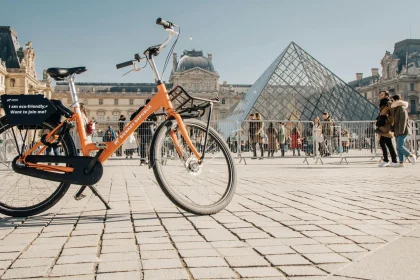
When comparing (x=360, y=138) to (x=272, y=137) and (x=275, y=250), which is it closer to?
(x=272, y=137)

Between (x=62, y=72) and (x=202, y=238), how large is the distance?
1.76 metres

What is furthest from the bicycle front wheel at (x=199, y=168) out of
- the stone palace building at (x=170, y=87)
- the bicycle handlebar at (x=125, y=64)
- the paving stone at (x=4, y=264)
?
the stone palace building at (x=170, y=87)

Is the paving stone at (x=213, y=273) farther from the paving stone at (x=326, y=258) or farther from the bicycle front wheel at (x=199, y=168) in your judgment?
the bicycle front wheel at (x=199, y=168)

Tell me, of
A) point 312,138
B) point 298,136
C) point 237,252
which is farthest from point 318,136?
point 237,252

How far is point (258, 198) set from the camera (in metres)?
4.21

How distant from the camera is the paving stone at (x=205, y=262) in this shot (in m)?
1.91

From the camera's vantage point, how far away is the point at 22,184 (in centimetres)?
346

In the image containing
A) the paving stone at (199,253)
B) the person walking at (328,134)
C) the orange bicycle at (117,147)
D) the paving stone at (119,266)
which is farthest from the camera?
the person walking at (328,134)

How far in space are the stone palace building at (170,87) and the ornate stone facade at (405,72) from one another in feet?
93.1

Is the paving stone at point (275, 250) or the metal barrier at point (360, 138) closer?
the paving stone at point (275, 250)

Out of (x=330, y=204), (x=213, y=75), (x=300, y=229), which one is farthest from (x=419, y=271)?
(x=213, y=75)

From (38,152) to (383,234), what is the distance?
2466mm

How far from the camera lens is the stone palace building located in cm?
8338

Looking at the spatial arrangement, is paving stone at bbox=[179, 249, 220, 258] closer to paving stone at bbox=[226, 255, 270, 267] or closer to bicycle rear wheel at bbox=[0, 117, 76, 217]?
paving stone at bbox=[226, 255, 270, 267]
